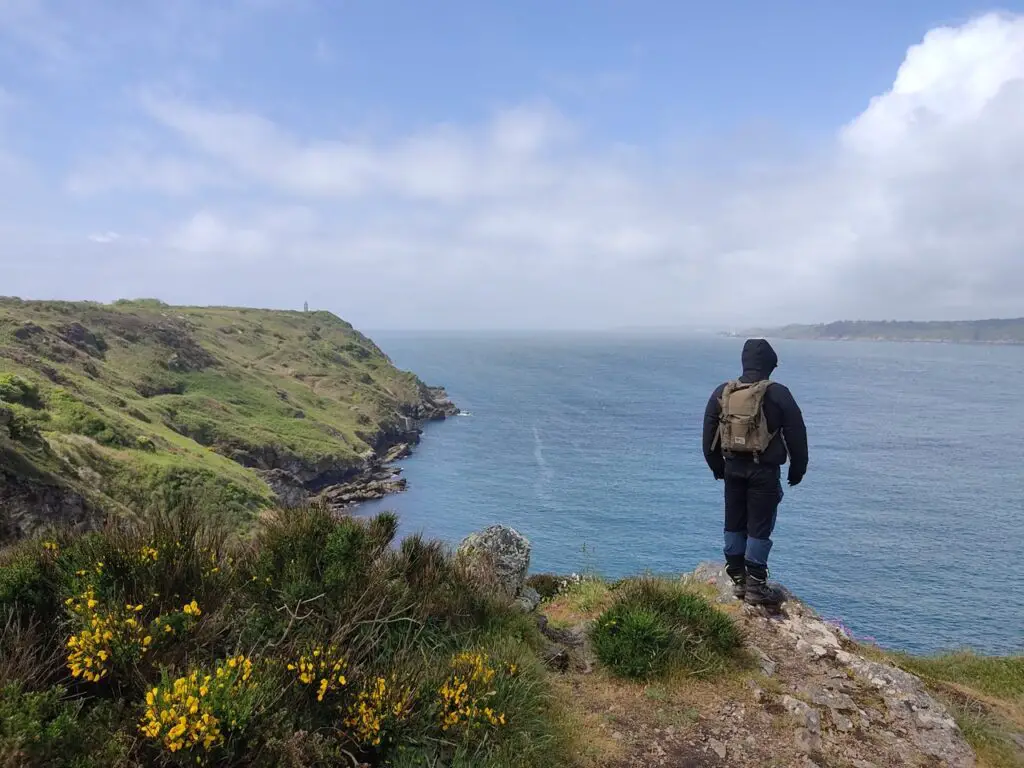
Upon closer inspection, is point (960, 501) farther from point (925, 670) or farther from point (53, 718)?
point (53, 718)

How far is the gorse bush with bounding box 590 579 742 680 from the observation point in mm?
6492

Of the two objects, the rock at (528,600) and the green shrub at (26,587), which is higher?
the green shrub at (26,587)

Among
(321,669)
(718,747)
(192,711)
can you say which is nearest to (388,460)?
(718,747)

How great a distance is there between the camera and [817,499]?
56.4 meters

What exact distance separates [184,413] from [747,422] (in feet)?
236

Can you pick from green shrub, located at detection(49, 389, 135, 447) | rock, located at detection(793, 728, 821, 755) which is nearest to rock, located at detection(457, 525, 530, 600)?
rock, located at detection(793, 728, 821, 755)

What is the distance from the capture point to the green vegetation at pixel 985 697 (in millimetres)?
6113

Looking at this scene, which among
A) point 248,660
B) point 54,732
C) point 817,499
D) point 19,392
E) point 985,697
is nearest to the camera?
point 54,732

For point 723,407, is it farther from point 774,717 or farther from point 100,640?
point 100,640

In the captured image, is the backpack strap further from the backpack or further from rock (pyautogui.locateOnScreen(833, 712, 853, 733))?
rock (pyautogui.locateOnScreen(833, 712, 853, 733))

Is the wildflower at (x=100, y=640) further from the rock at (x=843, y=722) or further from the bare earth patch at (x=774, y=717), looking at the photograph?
the rock at (x=843, y=722)

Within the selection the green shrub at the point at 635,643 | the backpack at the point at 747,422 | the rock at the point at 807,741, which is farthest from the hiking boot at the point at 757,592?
the rock at the point at 807,741

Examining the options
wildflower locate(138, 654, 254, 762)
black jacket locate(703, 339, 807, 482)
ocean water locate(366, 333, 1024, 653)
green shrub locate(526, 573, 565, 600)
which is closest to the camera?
wildflower locate(138, 654, 254, 762)

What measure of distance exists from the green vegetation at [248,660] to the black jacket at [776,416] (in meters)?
3.83
